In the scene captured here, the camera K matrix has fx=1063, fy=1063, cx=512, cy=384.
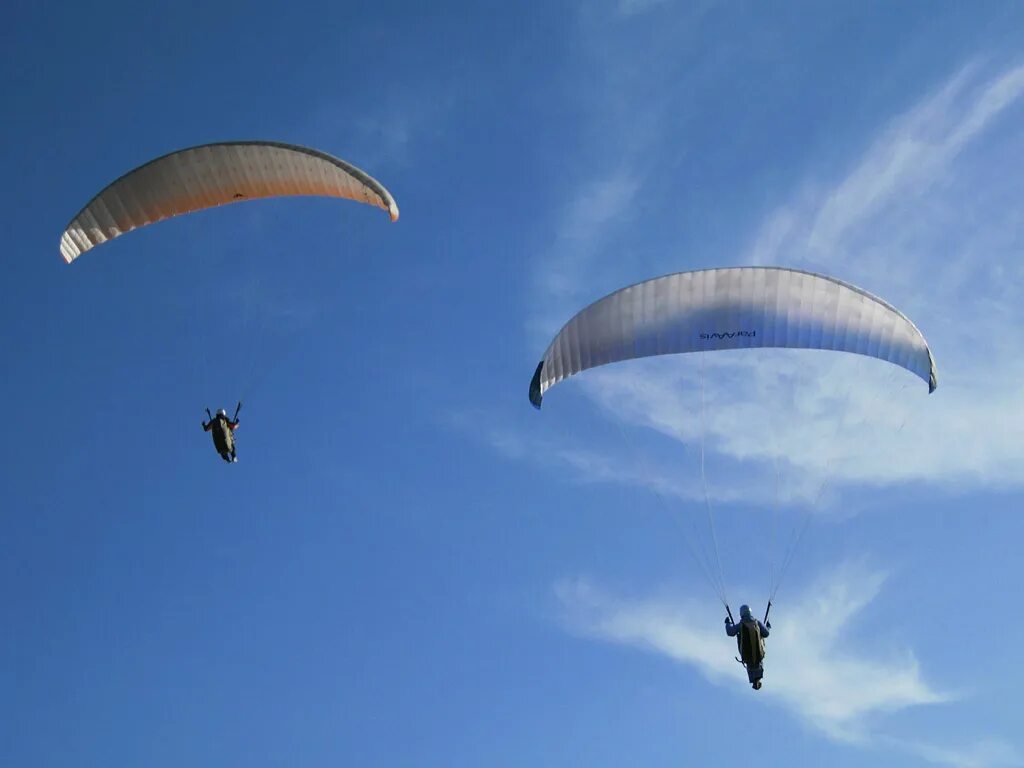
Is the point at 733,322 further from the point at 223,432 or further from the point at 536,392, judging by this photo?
the point at 223,432

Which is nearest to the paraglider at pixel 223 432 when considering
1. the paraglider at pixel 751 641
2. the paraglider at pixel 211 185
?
the paraglider at pixel 211 185

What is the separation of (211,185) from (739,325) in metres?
12.7

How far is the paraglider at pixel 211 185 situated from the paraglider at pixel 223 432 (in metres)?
4.94

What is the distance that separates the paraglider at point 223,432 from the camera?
26.0 meters

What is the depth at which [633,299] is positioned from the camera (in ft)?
77.7

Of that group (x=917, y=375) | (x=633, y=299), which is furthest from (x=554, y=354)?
(x=917, y=375)

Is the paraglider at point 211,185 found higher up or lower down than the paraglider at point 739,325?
higher up

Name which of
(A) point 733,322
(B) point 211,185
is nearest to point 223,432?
(B) point 211,185

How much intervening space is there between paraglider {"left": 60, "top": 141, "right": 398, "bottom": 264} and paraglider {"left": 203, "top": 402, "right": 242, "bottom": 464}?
4.94 m

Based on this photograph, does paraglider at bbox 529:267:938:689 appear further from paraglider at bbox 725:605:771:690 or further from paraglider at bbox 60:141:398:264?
paraglider at bbox 60:141:398:264

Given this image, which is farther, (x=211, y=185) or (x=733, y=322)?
(x=211, y=185)

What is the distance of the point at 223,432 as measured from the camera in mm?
26047

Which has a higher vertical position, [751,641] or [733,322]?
[733,322]

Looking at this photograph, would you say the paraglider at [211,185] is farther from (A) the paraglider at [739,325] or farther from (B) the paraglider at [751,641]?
(B) the paraglider at [751,641]
